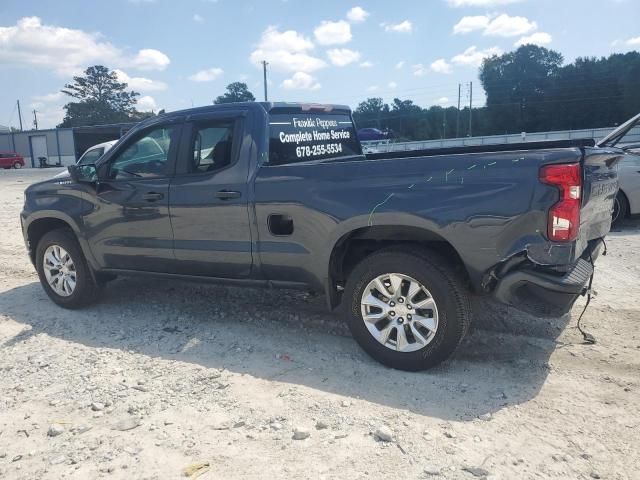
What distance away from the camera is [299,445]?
9.96 feet

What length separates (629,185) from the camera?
8.58 meters

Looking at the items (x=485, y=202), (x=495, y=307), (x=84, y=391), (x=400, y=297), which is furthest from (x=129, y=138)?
(x=495, y=307)

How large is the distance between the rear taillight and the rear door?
2.25 m

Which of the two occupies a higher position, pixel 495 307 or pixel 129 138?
pixel 129 138

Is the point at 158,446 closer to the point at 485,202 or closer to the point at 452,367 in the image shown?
the point at 452,367

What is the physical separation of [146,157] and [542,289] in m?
3.61

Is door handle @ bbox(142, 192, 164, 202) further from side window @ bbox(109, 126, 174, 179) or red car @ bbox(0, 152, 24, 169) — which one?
red car @ bbox(0, 152, 24, 169)

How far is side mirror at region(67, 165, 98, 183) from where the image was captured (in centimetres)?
521

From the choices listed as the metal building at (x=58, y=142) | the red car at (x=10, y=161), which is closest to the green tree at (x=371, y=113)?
the metal building at (x=58, y=142)

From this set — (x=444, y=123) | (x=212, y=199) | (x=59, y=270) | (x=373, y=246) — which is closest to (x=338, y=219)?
(x=373, y=246)

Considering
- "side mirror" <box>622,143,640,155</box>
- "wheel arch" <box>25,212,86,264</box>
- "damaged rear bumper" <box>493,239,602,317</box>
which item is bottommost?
"damaged rear bumper" <box>493,239,602,317</box>

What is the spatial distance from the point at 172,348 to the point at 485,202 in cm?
279

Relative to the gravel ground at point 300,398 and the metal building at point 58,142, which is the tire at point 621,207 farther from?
the metal building at point 58,142

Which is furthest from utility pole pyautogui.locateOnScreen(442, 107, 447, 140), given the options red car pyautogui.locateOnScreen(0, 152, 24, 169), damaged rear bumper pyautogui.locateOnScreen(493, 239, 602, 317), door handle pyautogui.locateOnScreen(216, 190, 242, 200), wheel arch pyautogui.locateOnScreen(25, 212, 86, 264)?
damaged rear bumper pyautogui.locateOnScreen(493, 239, 602, 317)
